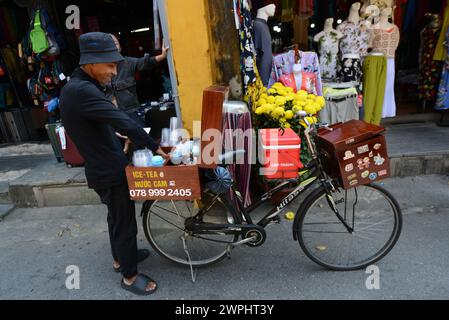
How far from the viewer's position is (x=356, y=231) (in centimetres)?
334

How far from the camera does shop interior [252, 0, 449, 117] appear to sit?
526 centimetres

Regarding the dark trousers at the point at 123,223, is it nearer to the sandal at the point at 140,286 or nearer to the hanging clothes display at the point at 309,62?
the sandal at the point at 140,286

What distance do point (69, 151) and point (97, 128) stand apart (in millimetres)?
2733

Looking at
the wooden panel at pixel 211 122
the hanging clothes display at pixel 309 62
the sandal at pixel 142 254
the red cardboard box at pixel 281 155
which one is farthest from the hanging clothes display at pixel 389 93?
the sandal at pixel 142 254

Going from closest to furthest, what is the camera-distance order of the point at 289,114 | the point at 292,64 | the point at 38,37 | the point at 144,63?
the point at 289,114
the point at 144,63
the point at 292,64
the point at 38,37

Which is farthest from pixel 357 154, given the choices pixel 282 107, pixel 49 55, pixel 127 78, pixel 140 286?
pixel 49 55

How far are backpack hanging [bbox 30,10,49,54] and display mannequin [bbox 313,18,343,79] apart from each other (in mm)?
4389

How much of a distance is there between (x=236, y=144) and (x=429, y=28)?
466 cm

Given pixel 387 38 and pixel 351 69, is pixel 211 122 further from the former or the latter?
pixel 387 38

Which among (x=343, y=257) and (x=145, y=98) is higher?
(x=145, y=98)

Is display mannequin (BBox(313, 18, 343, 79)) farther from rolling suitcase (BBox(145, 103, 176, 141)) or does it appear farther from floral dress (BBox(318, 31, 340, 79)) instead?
rolling suitcase (BBox(145, 103, 176, 141))

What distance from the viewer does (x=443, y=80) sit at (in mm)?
5562
